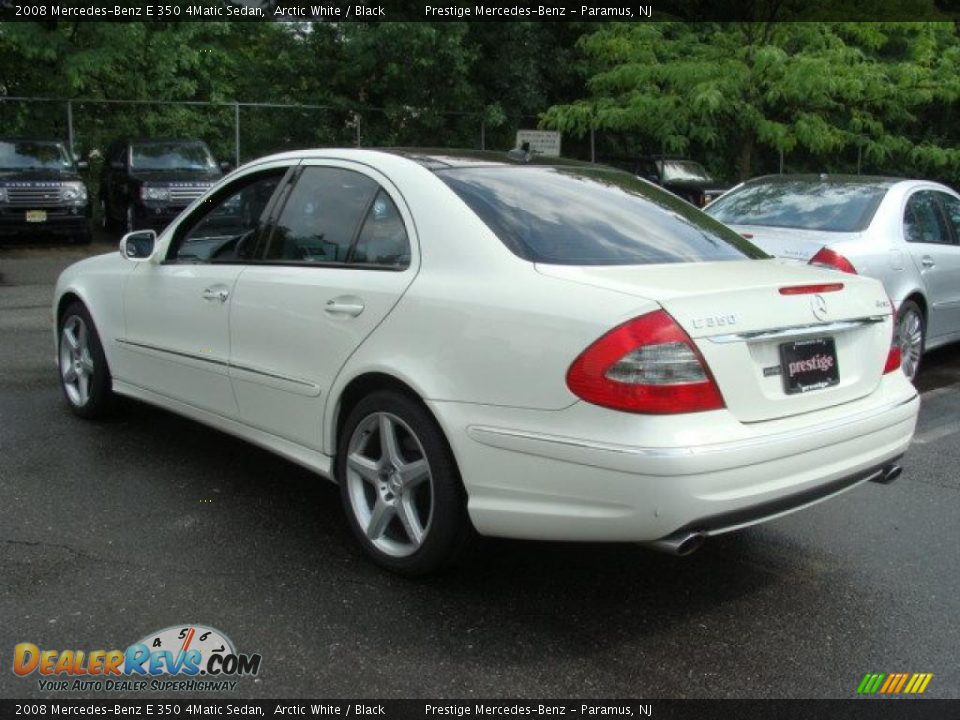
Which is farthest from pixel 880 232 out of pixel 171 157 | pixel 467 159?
pixel 171 157

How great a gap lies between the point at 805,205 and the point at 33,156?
1286 cm

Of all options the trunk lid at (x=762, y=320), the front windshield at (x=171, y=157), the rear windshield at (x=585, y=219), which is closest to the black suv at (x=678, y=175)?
the front windshield at (x=171, y=157)

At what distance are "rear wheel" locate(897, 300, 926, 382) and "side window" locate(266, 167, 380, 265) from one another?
4658 millimetres

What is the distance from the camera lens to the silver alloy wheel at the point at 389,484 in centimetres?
371

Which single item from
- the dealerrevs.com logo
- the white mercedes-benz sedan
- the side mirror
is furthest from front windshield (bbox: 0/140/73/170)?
the dealerrevs.com logo

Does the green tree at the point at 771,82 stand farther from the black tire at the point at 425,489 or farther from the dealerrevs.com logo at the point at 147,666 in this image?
the dealerrevs.com logo at the point at 147,666

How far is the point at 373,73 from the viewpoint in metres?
21.9

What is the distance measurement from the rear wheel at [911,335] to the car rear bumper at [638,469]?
4.19 meters

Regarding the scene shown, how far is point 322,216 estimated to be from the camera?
4.28 meters

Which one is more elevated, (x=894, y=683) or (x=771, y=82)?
(x=771, y=82)

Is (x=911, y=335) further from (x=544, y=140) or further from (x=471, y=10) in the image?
(x=471, y=10)

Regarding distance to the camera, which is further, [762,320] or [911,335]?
[911,335]
